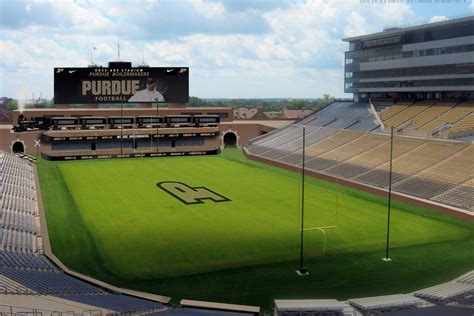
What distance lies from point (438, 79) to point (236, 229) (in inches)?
1437

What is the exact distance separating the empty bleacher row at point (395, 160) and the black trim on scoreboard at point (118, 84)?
56.7 feet

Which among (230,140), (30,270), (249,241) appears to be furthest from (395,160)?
(230,140)

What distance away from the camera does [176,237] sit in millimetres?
28703

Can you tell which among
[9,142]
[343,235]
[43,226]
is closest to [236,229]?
[343,235]

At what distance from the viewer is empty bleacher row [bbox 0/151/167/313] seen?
17578 millimetres

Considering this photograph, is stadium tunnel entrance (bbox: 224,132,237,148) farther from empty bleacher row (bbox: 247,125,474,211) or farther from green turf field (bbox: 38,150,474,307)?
green turf field (bbox: 38,150,474,307)

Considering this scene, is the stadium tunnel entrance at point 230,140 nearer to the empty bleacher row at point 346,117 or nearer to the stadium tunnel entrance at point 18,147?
the empty bleacher row at point 346,117

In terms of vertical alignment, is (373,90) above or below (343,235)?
above

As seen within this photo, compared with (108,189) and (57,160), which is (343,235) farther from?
(57,160)

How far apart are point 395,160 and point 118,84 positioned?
42913mm

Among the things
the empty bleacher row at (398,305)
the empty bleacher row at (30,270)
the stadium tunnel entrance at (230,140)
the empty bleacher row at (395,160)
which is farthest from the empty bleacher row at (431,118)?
the empty bleacher row at (30,270)

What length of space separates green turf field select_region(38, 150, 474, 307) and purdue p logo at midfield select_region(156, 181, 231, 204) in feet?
2.59

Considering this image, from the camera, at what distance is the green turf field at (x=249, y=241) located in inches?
866

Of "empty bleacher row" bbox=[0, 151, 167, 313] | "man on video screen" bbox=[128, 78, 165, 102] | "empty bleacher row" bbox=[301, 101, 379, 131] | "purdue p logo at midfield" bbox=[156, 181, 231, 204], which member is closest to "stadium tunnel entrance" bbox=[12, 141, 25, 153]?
"man on video screen" bbox=[128, 78, 165, 102]
